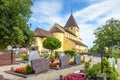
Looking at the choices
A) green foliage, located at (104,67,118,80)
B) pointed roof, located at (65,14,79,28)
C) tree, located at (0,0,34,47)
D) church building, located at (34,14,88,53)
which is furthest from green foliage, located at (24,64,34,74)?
pointed roof, located at (65,14,79,28)

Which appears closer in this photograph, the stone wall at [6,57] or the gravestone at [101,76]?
the gravestone at [101,76]

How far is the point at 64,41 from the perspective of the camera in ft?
247

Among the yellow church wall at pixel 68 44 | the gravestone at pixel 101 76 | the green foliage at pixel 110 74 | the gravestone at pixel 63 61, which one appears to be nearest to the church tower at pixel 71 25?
the yellow church wall at pixel 68 44

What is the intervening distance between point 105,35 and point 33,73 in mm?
53054

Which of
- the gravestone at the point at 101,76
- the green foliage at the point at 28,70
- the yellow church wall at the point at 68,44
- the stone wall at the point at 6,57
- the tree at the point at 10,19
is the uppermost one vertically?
the yellow church wall at the point at 68,44

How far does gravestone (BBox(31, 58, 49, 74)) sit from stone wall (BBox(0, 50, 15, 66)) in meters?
7.06

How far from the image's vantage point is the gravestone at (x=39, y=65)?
49.3 ft

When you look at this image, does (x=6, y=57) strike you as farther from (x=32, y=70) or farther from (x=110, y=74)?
(x=110, y=74)

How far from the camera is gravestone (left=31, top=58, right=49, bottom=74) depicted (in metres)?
15.0

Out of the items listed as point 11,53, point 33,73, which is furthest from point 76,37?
point 33,73

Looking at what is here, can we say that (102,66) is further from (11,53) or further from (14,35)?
(11,53)

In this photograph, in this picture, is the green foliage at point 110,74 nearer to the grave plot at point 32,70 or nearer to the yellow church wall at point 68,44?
the grave plot at point 32,70

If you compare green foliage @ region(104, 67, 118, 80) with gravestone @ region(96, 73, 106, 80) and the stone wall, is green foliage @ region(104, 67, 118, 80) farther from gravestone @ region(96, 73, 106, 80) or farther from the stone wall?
the stone wall

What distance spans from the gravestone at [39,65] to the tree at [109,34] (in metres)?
46.6
